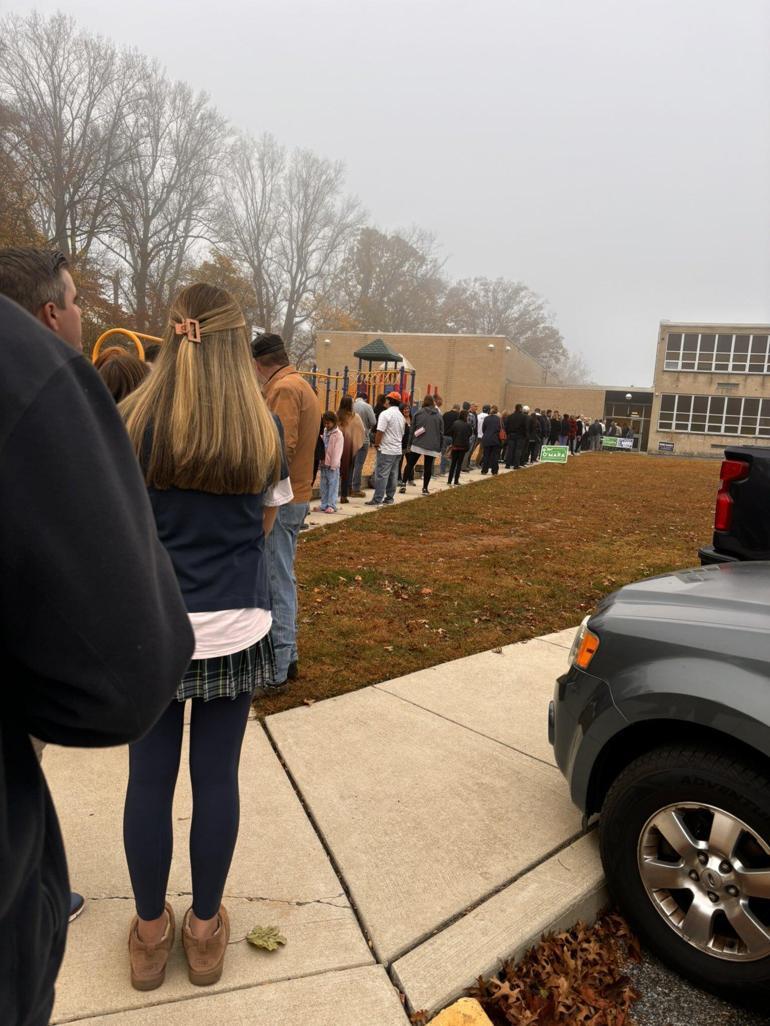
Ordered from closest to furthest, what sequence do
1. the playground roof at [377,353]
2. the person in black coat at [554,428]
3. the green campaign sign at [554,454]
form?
the playground roof at [377,353]
the green campaign sign at [554,454]
the person in black coat at [554,428]

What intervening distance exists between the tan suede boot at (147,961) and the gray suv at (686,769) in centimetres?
152

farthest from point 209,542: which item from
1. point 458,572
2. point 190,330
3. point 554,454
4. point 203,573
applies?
point 554,454

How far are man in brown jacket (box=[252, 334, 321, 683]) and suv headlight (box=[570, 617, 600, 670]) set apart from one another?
1.75 meters

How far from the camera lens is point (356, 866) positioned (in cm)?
266

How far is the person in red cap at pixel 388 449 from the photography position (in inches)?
456

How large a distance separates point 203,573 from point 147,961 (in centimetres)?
117

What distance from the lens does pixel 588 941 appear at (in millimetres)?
2457

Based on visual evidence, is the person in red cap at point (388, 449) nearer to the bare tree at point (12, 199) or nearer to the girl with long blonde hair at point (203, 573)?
the girl with long blonde hair at point (203, 573)

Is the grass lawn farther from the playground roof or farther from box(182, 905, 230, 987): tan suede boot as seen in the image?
the playground roof

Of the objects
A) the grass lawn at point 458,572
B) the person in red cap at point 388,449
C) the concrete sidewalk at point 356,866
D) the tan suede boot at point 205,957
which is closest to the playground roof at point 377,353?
the grass lawn at point 458,572

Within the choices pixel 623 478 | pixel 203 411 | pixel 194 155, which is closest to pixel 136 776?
pixel 203 411

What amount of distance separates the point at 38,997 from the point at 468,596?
227 inches

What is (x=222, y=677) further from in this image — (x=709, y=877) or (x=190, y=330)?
(x=709, y=877)

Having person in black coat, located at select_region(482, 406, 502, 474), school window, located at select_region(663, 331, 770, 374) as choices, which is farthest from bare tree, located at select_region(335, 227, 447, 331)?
person in black coat, located at select_region(482, 406, 502, 474)
